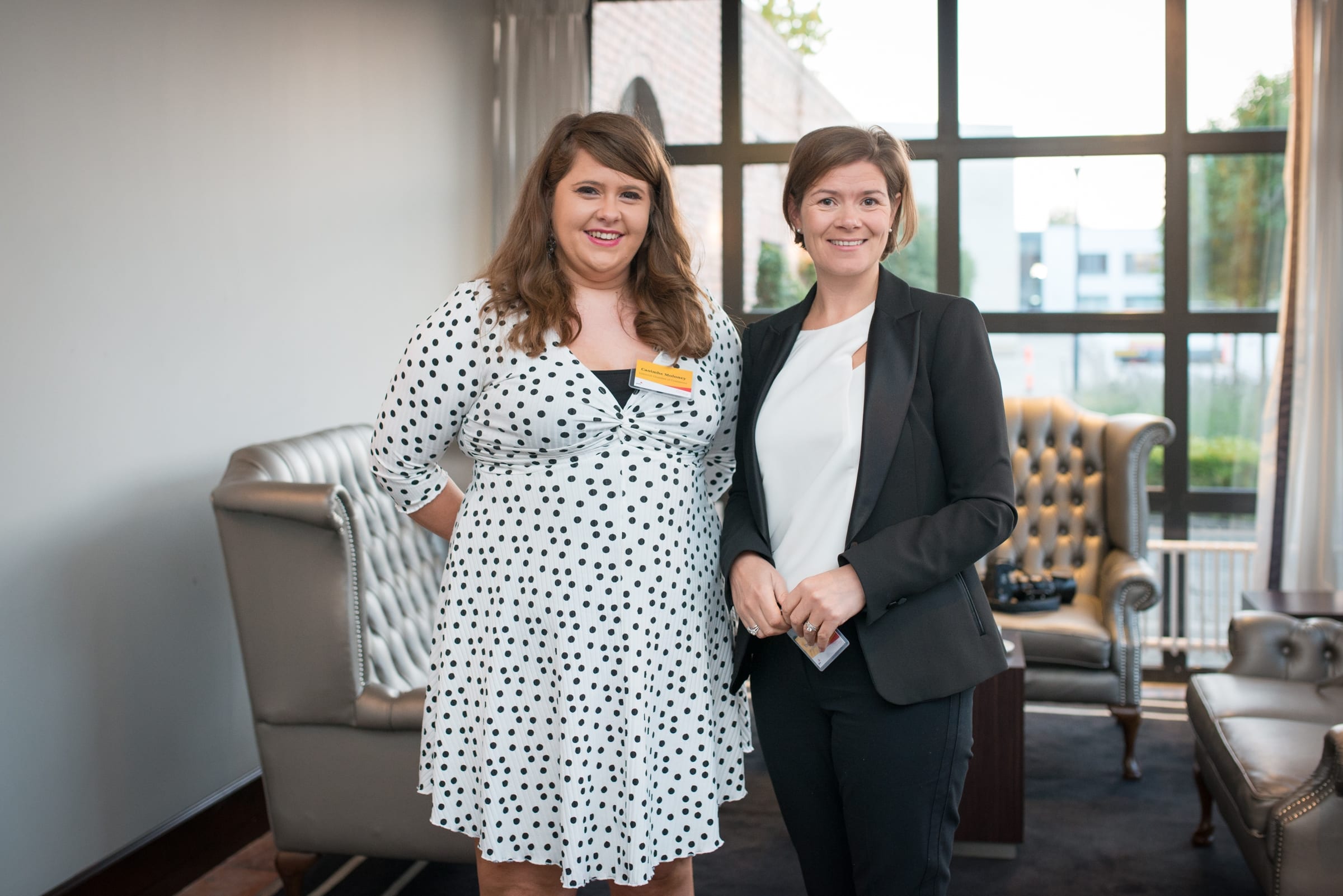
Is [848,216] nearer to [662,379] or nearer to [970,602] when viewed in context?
[662,379]

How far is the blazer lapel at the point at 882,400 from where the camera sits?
1493 mm

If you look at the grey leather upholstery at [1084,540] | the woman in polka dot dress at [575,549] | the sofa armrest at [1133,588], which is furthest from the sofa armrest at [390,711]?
the sofa armrest at [1133,588]

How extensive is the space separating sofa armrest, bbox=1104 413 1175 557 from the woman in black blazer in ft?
8.63

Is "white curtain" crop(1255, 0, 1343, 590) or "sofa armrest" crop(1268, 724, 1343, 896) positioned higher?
"white curtain" crop(1255, 0, 1343, 590)

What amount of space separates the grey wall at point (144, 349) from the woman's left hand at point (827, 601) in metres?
1.83

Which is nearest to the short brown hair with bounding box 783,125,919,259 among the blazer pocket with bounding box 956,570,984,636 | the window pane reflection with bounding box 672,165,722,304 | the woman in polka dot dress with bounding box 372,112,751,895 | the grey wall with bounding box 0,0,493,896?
the woman in polka dot dress with bounding box 372,112,751,895

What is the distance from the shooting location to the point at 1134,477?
3926 millimetres

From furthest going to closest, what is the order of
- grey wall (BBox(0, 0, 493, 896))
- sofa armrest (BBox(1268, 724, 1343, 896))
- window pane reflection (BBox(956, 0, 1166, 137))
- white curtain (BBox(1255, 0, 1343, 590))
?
window pane reflection (BBox(956, 0, 1166, 137)), white curtain (BBox(1255, 0, 1343, 590)), grey wall (BBox(0, 0, 493, 896)), sofa armrest (BBox(1268, 724, 1343, 896))

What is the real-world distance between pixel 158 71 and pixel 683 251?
5.94ft

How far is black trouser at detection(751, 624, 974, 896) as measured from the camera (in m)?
1.49

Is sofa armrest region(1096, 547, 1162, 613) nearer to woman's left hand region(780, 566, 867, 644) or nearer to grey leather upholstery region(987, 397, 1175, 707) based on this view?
grey leather upholstery region(987, 397, 1175, 707)

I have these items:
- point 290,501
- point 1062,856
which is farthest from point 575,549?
point 1062,856

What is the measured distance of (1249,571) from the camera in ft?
14.7

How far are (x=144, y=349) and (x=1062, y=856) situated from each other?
2789mm
